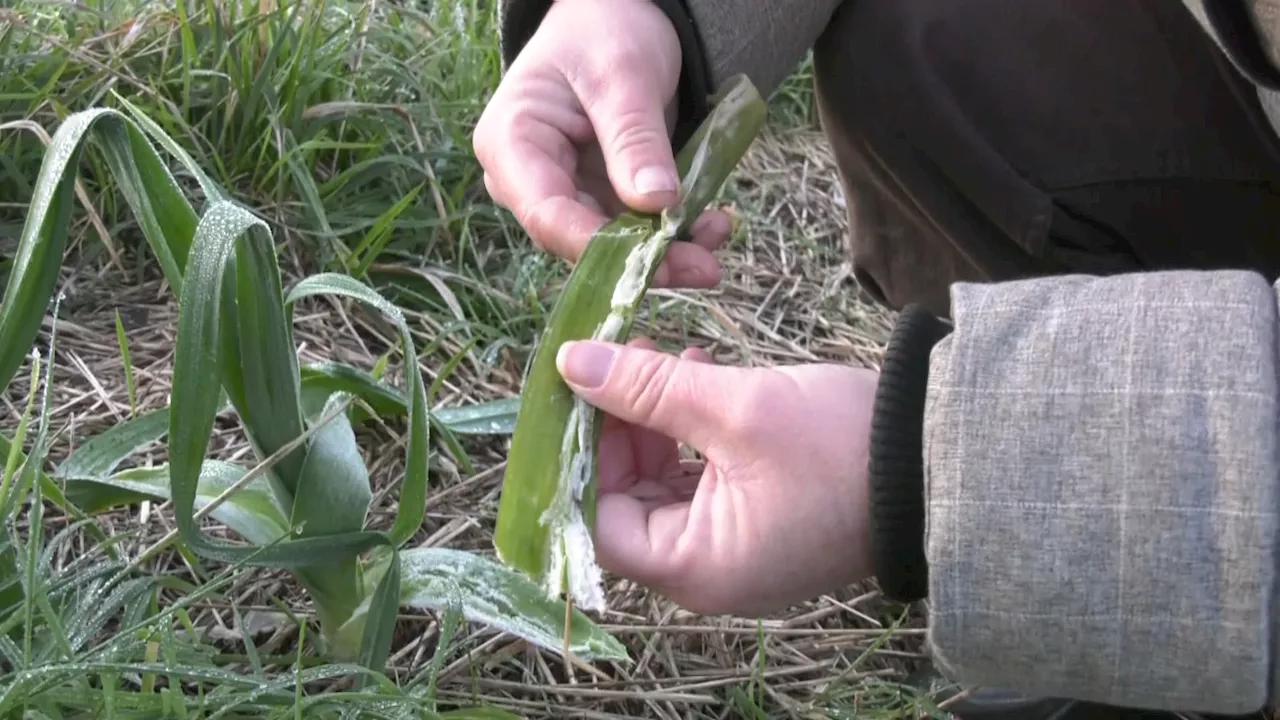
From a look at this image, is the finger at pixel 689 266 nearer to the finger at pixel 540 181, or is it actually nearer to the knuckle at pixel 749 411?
the finger at pixel 540 181

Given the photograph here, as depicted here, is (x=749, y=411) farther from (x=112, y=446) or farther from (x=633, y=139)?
(x=112, y=446)

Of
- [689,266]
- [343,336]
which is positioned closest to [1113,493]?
[689,266]

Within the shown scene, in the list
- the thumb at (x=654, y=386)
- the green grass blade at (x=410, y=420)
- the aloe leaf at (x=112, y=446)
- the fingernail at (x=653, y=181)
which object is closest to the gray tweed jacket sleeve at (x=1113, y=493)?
the thumb at (x=654, y=386)

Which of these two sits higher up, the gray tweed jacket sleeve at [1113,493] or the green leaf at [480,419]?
the gray tweed jacket sleeve at [1113,493]

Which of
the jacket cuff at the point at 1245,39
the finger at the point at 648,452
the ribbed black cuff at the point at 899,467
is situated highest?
the jacket cuff at the point at 1245,39

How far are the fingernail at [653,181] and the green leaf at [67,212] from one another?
0.31m

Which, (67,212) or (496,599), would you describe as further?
(496,599)

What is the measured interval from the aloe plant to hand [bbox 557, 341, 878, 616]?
0.35 feet

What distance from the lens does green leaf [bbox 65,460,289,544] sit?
32.9 inches

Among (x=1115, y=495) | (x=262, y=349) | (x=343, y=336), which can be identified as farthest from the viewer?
(x=343, y=336)

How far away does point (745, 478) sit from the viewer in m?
0.73

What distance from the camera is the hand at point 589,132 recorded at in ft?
2.86

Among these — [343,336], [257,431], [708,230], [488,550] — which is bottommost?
[488,550]

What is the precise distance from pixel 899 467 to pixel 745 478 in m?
0.10
